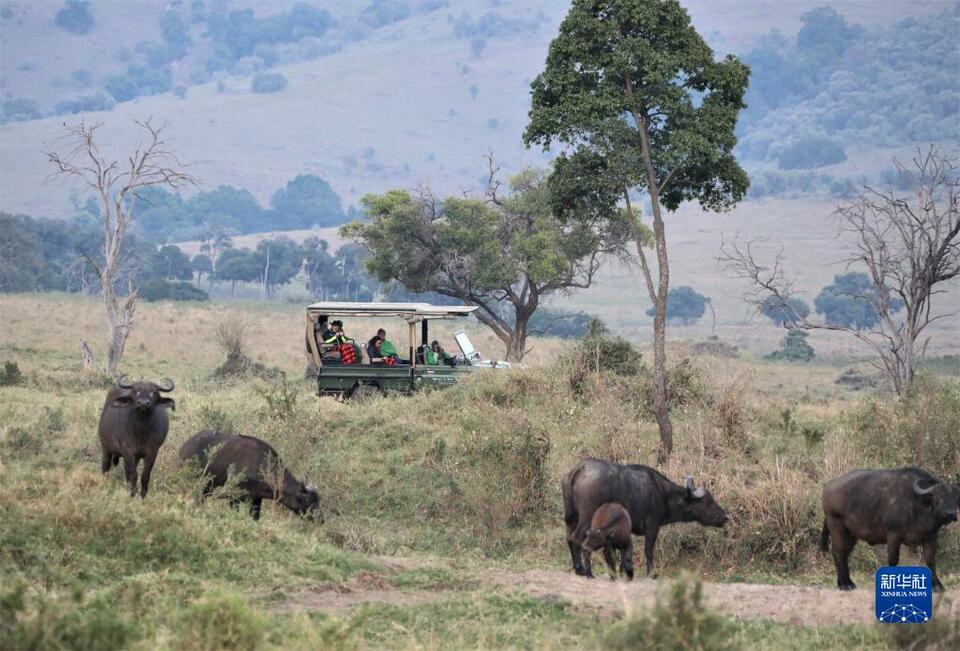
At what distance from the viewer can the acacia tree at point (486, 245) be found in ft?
133

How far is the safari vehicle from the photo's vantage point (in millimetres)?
25422

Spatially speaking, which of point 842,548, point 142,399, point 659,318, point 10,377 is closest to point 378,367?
point 659,318

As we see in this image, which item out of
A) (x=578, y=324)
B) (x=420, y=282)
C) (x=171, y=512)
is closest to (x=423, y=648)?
(x=171, y=512)

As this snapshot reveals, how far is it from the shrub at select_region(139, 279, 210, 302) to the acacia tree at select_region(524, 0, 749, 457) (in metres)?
53.6

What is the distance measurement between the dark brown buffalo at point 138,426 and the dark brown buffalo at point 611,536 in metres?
5.11

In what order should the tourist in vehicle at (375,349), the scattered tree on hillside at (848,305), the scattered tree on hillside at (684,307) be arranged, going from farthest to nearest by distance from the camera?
the scattered tree on hillside at (684,307)
the scattered tree on hillside at (848,305)
the tourist in vehicle at (375,349)

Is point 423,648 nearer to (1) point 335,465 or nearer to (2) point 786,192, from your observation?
(1) point 335,465

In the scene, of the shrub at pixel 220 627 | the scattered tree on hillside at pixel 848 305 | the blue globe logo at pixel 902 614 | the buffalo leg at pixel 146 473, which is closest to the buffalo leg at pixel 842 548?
the blue globe logo at pixel 902 614

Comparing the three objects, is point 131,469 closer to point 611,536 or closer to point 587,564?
point 587,564

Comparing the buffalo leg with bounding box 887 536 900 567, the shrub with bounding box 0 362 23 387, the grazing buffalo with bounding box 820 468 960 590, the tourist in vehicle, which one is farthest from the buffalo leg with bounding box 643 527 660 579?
the shrub with bounding box 0 362 23 387

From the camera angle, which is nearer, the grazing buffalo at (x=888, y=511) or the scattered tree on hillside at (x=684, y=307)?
the grazing buffalo at (x=888, y=511)

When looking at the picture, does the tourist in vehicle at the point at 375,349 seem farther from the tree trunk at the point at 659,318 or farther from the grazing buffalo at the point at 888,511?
the grazing buffalo at the point at 888,511

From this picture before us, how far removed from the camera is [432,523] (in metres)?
17.5

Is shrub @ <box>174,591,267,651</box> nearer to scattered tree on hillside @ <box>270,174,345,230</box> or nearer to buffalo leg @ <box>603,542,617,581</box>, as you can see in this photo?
buffalo leg @ <box>603,542,617,581</box>
